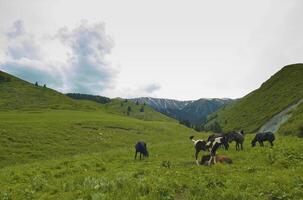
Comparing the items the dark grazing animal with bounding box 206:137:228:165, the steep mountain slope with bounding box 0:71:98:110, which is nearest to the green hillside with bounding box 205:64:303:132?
the steep mountain slope with bounding box 0:71:98:110

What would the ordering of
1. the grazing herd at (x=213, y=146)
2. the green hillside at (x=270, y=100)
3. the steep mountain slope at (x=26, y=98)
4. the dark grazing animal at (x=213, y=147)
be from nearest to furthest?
the dark grazing animal at (x=213, y=147) < the grazing herd at (x=213, y=146) < the steep mountain slope at (x=26, y=98) < the green hillside at (x=270, y=100)

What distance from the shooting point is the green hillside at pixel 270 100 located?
144m

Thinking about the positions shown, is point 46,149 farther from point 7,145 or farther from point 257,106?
point 257,106

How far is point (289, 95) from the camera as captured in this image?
486ft

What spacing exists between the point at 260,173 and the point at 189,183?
434cm

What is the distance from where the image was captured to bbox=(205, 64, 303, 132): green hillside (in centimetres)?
14386

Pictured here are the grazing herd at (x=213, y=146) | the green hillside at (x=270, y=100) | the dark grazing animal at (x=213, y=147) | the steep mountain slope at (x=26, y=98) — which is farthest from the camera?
the green hillside at (x=270, y=100)

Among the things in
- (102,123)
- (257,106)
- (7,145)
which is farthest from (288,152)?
(257,106)

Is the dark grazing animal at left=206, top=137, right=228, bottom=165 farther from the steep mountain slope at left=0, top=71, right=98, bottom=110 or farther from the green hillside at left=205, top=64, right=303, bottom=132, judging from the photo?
the steep mountain slope at left=0, top=71, right=98, bottom=110

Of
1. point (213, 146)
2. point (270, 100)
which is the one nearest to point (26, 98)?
point (270, 100)

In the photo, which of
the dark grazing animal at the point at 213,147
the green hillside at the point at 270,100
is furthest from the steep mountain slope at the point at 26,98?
the dark grazing animal at the point at 213,147

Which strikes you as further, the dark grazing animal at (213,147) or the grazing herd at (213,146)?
the grazing herd at (213,146)

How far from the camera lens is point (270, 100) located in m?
166

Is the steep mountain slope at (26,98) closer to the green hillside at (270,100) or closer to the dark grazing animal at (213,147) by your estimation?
the green hillside at (270,100)
